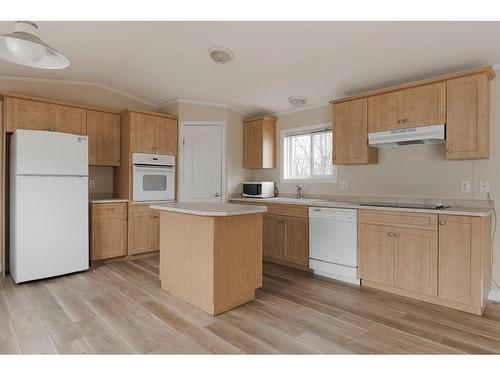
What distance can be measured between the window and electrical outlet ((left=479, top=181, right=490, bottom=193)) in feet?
5.31

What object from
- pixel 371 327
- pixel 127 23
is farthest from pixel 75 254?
pixel 371 327

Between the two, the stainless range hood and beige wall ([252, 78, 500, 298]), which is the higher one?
the stainless range hood

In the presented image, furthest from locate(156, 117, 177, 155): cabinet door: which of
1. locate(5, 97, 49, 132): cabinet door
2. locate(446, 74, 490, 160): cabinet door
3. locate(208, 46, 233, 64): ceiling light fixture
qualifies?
locate(446, 74, 490, 160): cabinet door

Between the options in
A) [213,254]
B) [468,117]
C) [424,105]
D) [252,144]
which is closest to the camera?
[213,254]

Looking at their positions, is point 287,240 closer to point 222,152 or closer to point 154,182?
point 222,152

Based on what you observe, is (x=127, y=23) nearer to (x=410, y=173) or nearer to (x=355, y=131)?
(x=355, y=131)

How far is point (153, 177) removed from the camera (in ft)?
14.7

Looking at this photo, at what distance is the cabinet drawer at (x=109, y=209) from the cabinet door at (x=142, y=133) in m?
0.81

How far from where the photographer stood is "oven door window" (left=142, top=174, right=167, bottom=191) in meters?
4.40

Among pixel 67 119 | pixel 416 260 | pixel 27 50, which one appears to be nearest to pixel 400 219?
pixel 416 260

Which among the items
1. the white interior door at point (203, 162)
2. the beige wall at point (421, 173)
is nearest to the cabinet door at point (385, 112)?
the beige wall at point (421, 173)

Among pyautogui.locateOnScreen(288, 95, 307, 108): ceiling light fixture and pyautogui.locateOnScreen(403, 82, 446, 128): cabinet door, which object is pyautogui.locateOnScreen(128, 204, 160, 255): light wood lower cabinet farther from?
pyautogui.locateOnScreen(403, 82, 446, 128): cabinet door

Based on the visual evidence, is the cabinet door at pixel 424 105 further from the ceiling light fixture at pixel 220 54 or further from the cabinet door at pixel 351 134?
the ceiling light fixture at pixel 220 54

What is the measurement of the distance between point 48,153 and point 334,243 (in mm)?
3396
